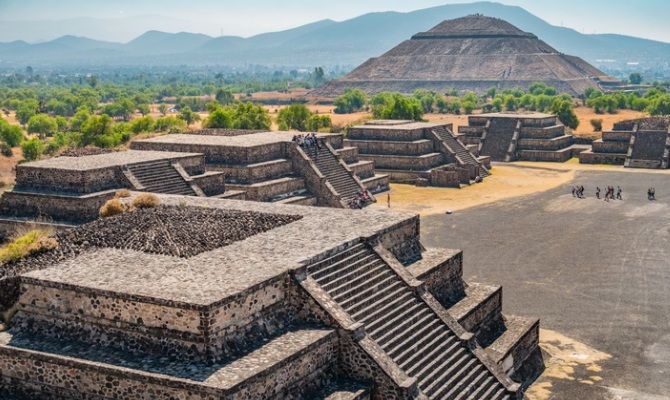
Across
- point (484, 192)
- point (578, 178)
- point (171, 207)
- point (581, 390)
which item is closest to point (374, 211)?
point (171, 207)

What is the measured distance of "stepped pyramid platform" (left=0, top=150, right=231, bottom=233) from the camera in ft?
102

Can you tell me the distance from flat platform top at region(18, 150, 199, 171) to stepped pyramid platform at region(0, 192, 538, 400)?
10.7 m

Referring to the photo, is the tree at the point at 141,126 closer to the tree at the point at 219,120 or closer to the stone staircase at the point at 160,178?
the tree at the point at 219,120

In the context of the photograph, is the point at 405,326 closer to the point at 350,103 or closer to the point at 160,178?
the point at 160,178

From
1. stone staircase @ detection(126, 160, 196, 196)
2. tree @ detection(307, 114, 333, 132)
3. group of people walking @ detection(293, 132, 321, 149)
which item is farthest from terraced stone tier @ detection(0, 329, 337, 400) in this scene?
tree @ detection(307, 114, 333, 132)

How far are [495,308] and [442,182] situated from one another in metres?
32.2

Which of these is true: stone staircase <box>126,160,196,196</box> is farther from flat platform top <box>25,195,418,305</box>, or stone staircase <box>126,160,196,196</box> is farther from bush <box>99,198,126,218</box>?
A: flat platform top <box>25,195,418,305</box>

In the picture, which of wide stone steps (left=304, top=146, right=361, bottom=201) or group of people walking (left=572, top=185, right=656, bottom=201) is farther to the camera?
group of people walking (left=572, top=185, right=656, bottom=201)

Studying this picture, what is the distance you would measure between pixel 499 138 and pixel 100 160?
4747 cm

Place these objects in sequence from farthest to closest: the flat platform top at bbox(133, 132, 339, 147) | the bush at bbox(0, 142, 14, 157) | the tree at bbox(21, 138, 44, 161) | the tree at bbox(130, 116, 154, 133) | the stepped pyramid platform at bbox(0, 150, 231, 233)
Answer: the bush at bbox(0, 142, 14, 157)
the tree at bbox(130, 116, 154, 133)
the tree at bbox(21, 138, 44, 161)
the flat platform top at bbox(133, 132, 339, 147)
the stepped pyramid platform at bbox(0, 150, 231, 233)

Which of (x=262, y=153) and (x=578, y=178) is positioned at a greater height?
(x=262, y=153)

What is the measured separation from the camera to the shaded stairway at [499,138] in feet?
240

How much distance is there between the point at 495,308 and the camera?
2469 centimetres

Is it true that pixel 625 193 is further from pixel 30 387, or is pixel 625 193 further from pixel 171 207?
pixel 30 387
